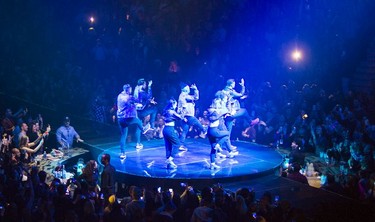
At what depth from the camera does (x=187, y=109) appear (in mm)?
10562

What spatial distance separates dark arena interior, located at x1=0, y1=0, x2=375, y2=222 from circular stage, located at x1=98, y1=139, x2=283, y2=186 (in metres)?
0.03

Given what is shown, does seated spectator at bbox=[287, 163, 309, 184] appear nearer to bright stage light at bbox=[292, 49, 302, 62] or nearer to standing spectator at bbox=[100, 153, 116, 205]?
standing spectator at bbox=[100, 153, 116, 205]

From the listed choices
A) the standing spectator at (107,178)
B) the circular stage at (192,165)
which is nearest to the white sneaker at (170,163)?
the circular stage at (192,165)

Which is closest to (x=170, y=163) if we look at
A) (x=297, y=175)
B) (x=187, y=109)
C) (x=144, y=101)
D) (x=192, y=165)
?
(x=192, y=165)

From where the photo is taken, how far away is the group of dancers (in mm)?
9297

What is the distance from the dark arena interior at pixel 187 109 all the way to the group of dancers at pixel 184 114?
3cm

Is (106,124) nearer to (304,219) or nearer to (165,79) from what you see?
(165,79)

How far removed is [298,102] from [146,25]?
722 cm

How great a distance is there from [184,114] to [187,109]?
14 centimetres

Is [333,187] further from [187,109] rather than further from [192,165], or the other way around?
[187,109]

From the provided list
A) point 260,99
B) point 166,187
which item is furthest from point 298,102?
point 166,187

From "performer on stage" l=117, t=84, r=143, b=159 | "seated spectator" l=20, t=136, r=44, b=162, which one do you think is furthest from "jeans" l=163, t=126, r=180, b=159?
"seated spectator" l=20, t=136, r=44, b=162

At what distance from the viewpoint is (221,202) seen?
589 cm

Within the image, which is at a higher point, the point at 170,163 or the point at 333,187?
the point at 170,163
